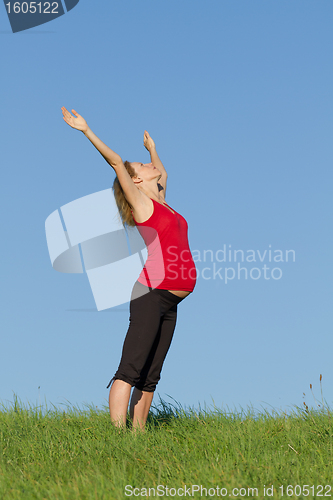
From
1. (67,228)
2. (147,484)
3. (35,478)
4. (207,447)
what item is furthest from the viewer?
(67,228)

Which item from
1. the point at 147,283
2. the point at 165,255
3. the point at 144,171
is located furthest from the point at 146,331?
the point at 144,171

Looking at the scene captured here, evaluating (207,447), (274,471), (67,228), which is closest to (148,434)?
(207,447)

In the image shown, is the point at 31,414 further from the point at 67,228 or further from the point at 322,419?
the point at 322,419

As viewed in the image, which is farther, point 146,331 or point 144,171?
point 144,171

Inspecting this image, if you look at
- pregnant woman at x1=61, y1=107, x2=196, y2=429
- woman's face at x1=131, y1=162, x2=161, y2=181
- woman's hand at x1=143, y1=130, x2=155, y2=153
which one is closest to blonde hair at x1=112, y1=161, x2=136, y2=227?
pregnant woman at x1=61, y1=107, x2=196, y2=429

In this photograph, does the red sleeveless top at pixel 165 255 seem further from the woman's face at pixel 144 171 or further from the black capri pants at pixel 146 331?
the woman's face at pixel 144 171

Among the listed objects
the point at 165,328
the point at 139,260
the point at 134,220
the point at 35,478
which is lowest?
the point at 35,478

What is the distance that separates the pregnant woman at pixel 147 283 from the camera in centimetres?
438

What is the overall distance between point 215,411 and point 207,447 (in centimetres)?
133

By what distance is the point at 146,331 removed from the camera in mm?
4418

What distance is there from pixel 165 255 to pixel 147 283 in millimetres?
326

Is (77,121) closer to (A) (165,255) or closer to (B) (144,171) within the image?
(B) (144,171)

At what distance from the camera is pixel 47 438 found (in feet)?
14.1

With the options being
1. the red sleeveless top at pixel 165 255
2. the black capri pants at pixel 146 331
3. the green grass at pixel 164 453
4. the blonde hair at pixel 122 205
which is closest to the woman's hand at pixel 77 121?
the blonde hair at pixel 122 205
